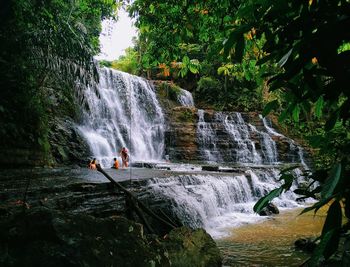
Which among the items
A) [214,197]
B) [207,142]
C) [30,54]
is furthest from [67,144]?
[207,142]

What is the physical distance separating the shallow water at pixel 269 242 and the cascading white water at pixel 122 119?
320 inches

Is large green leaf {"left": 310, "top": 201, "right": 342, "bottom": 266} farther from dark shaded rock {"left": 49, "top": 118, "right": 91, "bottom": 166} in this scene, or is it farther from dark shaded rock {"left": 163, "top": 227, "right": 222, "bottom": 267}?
dark shaded rock {"left": 49, "top": 118, "right": 91, "bottom": 166}

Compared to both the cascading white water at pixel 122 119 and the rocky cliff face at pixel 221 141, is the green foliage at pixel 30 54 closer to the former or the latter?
the cascading white water at pixel 122 119

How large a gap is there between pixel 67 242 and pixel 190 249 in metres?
1.80

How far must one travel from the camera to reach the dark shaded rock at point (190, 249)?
3.85m

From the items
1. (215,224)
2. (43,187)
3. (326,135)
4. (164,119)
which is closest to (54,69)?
(43,187)

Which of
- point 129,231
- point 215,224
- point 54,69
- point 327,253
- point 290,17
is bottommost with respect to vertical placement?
point 215,224

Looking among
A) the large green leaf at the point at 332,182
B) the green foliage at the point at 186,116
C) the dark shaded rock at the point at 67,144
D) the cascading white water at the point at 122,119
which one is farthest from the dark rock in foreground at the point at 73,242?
the green foliage at the point at 186,116

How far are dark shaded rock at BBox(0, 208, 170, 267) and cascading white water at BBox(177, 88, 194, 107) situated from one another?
21.9 m

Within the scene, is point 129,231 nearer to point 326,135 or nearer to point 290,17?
point 326,135

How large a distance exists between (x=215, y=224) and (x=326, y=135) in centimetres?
774

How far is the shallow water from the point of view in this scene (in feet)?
17.8

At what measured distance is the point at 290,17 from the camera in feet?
3.45

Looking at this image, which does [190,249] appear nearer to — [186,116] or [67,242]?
[67,242]
